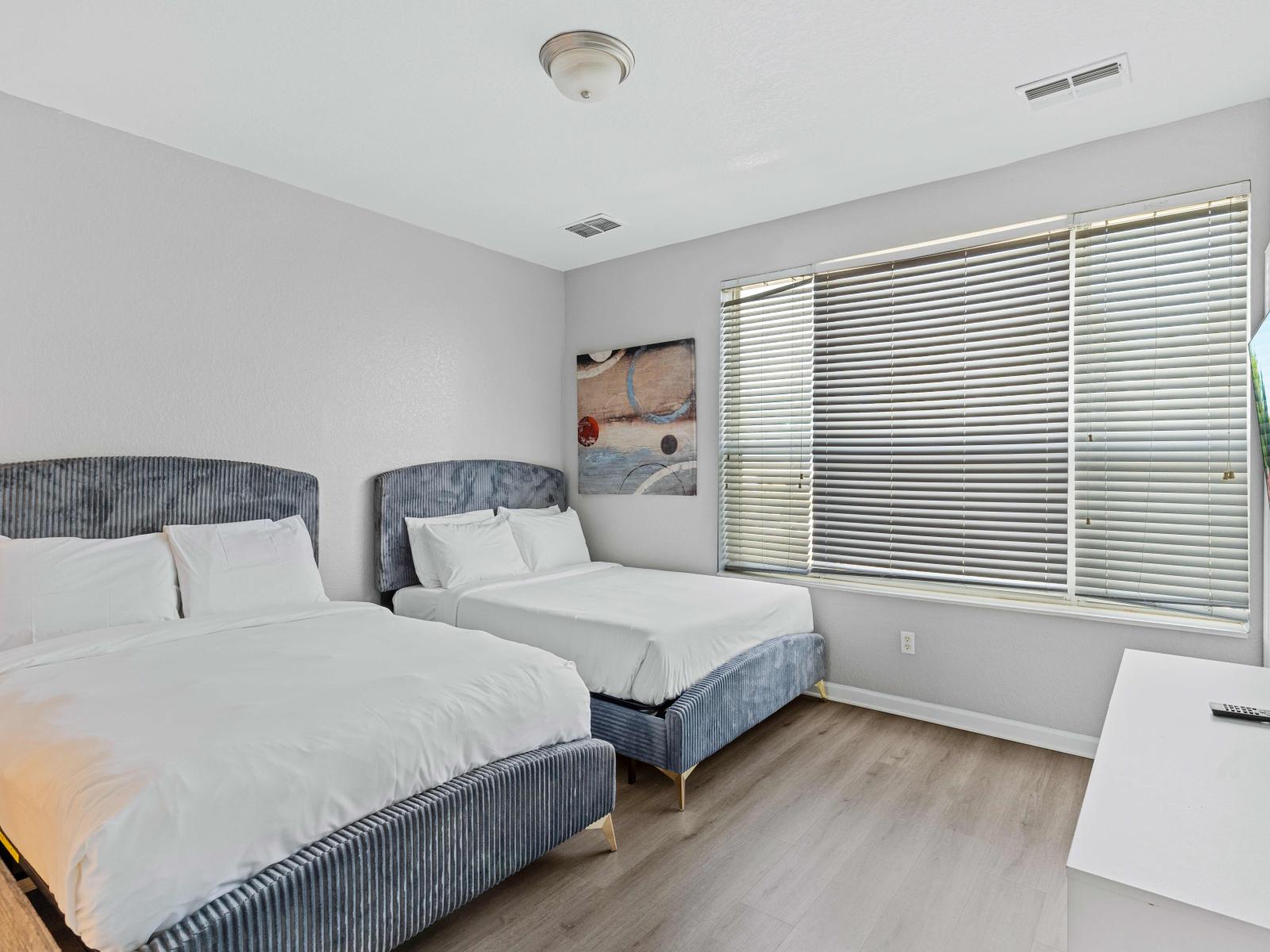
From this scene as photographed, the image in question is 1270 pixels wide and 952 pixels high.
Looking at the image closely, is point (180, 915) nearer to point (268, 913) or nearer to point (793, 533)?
point (268, 913)

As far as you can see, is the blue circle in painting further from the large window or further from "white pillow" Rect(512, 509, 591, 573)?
"white pillow" Rect(512, 509, 591, 573)

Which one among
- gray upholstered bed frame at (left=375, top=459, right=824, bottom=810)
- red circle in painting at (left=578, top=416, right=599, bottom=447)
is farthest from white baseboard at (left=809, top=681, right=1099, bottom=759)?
red circle in painting at (left=578, top=416, right=599, bottom=447)

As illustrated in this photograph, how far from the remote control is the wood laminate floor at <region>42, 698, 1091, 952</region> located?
73 cm

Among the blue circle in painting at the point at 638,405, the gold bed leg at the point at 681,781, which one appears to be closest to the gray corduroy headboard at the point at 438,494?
the blue circle in painting at the point at 638,405

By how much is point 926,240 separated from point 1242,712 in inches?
95.3

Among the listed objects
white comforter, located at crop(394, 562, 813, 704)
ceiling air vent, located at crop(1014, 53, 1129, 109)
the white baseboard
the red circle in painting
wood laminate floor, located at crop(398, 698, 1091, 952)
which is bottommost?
wood laminate floor, located at crop(398, 698, 1091, 952)

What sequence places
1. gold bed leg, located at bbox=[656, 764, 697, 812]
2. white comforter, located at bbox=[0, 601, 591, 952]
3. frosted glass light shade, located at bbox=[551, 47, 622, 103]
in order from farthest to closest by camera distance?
1. gold bed leg, located at bbox=[656, 764, 697, 812]
2. frosted glass light shade, located at bbox=[551, 47, 622, 103]
3. white comforter, located at bbox=[0, 601, 591, 952]

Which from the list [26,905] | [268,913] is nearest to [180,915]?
[268,913]

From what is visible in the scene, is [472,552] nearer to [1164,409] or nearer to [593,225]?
[593,225]

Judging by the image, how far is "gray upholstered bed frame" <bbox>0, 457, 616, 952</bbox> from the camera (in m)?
1.41

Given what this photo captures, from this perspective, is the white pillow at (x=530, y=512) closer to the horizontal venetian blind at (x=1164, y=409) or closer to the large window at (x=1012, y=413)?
the large window at (x=1012, y=413)

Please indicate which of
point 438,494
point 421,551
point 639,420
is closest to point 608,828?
point 421,551

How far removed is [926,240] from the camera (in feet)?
11.1

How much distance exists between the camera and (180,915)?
1.32 metres
